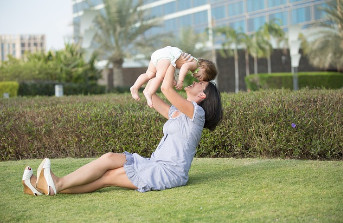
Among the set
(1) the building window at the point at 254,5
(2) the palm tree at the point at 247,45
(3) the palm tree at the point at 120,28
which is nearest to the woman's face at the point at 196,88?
(3) the palm tree at the point at 120,28

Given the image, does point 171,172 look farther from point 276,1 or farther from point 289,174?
point 276,1

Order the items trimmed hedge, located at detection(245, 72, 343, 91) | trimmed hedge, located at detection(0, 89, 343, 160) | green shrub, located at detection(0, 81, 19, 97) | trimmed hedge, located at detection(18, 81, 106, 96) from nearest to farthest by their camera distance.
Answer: trimmed hedge, located at detection(0, 89, 343, 160), green shrub, located at detection(0, 81, 19, 97), trimmed hedge, located at detection(18, 81, 106, 96), trimmed hedge, located at detection(245, 72, 343, 91)

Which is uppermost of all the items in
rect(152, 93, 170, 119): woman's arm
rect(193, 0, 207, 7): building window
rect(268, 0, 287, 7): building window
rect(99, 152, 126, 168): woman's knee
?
rect(193, 0, 207, 7): building window

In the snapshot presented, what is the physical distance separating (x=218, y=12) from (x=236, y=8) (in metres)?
2.12

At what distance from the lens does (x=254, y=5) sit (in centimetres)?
4881

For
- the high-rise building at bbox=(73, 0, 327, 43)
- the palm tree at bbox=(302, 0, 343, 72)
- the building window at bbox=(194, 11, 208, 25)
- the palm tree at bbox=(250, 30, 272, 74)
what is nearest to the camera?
the palm tree at bbox=(302, 0, 343, 72)

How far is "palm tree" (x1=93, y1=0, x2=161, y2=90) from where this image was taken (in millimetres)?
32156

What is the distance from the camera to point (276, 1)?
155ft

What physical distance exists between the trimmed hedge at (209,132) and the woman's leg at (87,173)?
278 centimetres

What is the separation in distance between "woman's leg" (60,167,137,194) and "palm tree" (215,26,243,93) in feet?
115

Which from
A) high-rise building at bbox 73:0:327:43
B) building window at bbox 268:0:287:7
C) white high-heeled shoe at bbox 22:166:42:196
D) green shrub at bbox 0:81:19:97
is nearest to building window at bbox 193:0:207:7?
high-rise building at bbox 73:0:327:43

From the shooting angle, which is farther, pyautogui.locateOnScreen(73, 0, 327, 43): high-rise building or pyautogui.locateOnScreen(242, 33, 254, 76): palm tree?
pyautogui.locateOnScreen(73, 0, 327, 43): high-rise building

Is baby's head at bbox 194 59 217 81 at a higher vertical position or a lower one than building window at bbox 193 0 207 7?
lower

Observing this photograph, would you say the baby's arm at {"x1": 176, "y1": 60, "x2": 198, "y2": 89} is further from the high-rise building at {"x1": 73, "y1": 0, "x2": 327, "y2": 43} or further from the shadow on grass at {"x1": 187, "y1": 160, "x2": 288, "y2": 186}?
the high-rise building at {"x1": 73, "y1": 0, "x2": 327, "y2": 43}
